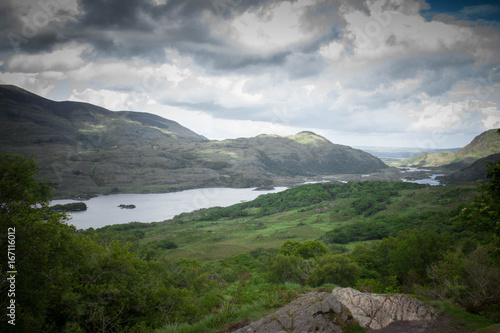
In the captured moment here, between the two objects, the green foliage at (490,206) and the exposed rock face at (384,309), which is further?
the green foliage at (490,206)

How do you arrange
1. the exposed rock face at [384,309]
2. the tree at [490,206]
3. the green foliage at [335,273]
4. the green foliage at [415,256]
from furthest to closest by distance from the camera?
the green foliage at [415,256]
the green foliage at [335,273]
the tree at [490,206]
the exposed rock face at [384,309]

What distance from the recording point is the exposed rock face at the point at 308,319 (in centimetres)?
921

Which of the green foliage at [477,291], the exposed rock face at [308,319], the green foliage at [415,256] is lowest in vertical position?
the green foliage at [415,256]

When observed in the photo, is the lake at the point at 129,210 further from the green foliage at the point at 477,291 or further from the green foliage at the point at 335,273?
the green foliage at the point at 477,291

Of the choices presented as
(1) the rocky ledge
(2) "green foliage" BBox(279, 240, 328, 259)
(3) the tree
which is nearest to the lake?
(2) "green foliage" BBox(279, 240, 328, 259)

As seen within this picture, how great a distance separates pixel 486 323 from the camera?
10.5 metres

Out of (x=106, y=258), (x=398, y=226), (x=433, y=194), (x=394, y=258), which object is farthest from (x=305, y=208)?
(x=106, y=258)

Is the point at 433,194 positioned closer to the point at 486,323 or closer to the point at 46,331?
the point at 486,323

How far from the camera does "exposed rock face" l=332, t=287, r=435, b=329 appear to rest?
1077 centimetres

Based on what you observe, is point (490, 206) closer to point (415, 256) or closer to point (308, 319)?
point (308, 319)

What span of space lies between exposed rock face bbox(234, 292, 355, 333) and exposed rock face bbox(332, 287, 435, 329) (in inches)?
49.4

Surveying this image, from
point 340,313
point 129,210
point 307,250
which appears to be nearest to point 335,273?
point 307,250

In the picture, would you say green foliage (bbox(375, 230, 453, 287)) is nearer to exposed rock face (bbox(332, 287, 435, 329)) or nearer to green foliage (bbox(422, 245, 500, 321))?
green foliage (bbox(422, 245, 500, 321))

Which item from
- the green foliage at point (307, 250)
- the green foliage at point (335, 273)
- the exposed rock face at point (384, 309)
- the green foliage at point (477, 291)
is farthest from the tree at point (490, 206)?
the green foliage at point (307, 250)
